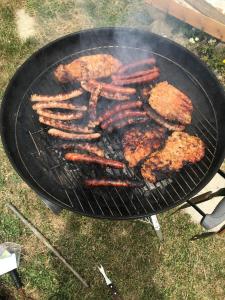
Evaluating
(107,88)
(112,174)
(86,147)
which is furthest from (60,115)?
(112,174)

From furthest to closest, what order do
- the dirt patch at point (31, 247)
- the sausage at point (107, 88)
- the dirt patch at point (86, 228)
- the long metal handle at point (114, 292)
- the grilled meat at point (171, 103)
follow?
1. the dirt patch at point (86, 228)
2. the dirt patch at point (31, 247)
3. the long metal handle at point (114, 292)
4. the sausage at point (107, 88)
5. the grilled meat at point (171, 103)

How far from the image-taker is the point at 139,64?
4863 millimetres

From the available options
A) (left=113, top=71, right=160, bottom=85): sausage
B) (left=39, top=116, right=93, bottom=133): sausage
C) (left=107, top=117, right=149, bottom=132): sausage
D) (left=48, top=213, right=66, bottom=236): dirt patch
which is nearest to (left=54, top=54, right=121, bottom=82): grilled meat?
(left=113, top=71, right=160, bottom=85): sausage

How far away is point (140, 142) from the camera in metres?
4.34

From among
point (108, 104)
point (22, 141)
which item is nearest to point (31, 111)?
point (22, 141)

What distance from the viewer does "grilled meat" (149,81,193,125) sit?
4.54m

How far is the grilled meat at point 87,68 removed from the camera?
4.82 meters

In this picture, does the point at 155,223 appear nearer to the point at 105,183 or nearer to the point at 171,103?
the point at 105,183

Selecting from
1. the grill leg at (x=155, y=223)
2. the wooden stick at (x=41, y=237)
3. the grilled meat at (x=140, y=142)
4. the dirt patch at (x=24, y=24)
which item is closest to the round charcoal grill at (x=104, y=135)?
the grilled meat at (x=140, y=142)

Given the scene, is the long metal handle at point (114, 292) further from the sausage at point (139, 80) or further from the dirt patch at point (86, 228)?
the sausage at point (139, 80)

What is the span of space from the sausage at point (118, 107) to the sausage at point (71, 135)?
0.73 ft

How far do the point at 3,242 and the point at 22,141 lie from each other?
6.03 feet

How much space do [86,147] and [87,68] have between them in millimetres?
1176

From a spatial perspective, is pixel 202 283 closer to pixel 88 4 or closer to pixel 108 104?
pixel 108 104
